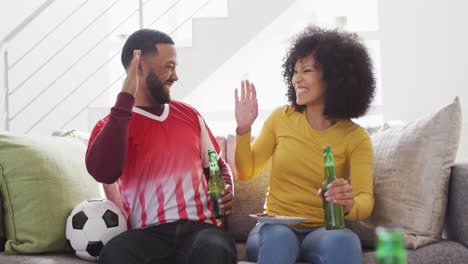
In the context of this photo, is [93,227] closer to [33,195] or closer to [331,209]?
[33,195]

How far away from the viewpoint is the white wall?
4.43 m

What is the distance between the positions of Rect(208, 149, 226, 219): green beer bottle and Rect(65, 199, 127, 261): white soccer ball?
29 centimetres

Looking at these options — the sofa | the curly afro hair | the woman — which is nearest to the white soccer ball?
the sofa

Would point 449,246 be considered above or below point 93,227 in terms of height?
below

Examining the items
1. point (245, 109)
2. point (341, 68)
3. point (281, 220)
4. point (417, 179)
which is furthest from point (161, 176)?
point (417, 179)

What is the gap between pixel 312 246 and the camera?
5.98ft

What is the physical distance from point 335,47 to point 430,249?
692 millimetres

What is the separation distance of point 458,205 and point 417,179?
0.14m

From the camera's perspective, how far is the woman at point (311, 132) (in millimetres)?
1988

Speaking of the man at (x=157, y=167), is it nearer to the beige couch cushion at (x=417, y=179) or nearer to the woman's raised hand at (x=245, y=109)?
the woman's raised hand at (x=245, y=109)

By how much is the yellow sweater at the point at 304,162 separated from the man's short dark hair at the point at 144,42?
1.43 ft

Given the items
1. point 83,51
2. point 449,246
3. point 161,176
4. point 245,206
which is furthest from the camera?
point 83,51

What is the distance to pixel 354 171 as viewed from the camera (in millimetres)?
1993

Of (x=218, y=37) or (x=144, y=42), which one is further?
(x=218, y=37)
